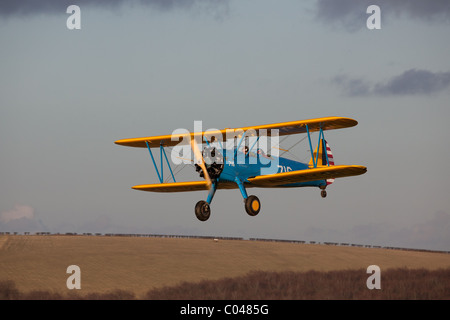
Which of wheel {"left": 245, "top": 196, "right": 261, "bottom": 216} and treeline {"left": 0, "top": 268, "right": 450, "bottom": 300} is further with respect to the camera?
treeline {"left": 0, "top": 268, "right": 450, "bottom": 300}

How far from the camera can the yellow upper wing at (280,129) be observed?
23.9m

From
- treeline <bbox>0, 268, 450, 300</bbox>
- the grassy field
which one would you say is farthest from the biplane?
the grassy field

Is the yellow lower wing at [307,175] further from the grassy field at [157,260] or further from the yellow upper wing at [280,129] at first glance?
the grassy field at [157,260]

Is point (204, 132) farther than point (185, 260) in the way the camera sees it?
No

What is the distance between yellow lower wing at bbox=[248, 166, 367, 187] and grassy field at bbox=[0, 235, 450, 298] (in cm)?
1805

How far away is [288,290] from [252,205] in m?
18.2

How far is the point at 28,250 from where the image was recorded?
54844 mm

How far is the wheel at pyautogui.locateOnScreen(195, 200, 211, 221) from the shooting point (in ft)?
78.9

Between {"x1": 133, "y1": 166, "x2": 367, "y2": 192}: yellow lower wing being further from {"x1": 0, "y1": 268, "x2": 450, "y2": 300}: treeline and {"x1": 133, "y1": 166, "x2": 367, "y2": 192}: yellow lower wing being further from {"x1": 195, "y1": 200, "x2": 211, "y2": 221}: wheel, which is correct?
{"x1": 0, "y1": 268, "x2": 450, "y2": 300}: treeline

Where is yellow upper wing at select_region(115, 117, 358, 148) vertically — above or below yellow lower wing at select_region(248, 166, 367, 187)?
above
